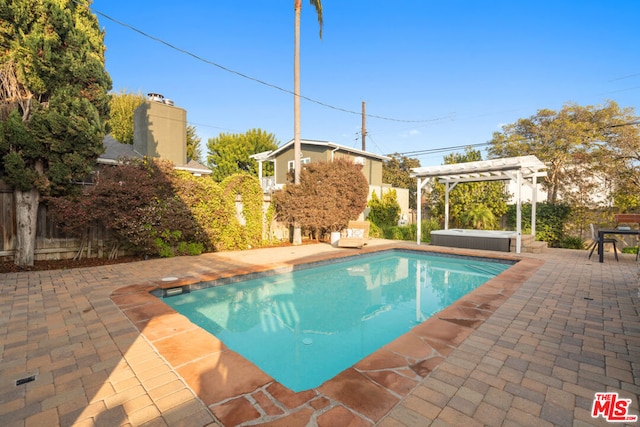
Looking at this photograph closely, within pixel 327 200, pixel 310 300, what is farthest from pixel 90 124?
pixel 327 200

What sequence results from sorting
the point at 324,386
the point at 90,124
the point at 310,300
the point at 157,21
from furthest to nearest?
the point at 157,21 → the point at 90,124 → the point at 310,300 → the point at 324,386

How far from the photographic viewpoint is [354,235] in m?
11.5

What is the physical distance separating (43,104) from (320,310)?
7306 mm

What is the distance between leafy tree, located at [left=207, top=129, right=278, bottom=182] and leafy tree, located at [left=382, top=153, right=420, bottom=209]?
9999mm

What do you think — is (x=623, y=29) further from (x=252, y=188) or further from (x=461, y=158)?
(x=252, y=188)

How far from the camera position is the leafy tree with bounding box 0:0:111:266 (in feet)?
20.1

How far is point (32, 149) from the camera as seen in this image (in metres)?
6.27

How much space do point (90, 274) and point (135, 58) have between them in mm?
12927

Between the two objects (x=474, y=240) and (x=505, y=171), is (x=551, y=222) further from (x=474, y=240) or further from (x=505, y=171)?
(x=505, y=171)

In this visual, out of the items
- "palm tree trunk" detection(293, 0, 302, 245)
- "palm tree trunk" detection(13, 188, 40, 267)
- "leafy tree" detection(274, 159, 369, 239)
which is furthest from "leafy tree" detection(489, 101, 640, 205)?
"palm tree trunk" detection(13, 188, 40, 267)

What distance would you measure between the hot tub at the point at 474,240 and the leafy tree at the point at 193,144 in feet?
73.1

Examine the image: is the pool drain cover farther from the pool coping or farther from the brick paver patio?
the pool coping

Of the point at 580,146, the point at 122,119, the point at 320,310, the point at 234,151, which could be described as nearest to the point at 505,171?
the point at 320,310

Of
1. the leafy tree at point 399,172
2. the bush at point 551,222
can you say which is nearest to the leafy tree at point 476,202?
the bush at point 551,222
